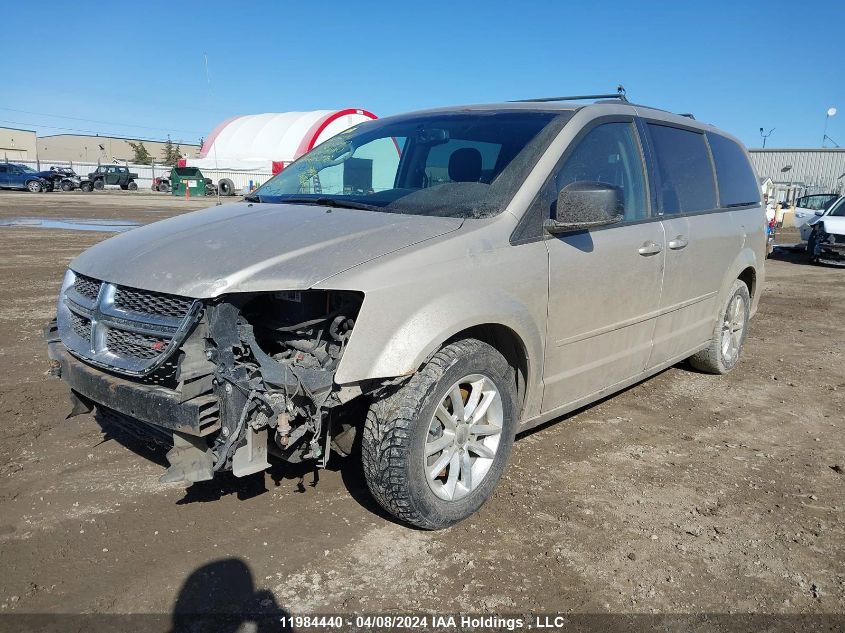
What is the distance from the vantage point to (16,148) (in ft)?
258

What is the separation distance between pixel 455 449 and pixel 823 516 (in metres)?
1.89

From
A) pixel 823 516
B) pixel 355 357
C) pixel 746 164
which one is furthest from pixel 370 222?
pixel 746 164

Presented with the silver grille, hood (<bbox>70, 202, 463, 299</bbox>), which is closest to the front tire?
hood (<bbox>70, 202, 463, 299</bbox>)

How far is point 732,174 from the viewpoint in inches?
203

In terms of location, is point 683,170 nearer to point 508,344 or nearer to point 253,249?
point 508,344

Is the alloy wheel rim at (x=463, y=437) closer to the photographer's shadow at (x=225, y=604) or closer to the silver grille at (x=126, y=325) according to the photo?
the photographer's shadow at (x=225, y=604)

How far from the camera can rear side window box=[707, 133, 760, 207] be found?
4.95 meters

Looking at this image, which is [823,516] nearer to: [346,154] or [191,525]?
[191,525]

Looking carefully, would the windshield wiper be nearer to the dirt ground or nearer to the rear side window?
the dirt ground

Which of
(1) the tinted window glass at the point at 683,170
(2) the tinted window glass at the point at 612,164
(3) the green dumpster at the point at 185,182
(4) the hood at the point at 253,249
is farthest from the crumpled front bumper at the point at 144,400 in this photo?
(3) the green dumpster at the point at 185,182

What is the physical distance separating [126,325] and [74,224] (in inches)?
677

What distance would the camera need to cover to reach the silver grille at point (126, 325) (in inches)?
102

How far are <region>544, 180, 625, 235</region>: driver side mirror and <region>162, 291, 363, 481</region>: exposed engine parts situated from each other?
3.75 ft

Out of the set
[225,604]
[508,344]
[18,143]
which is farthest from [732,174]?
[18,143]
